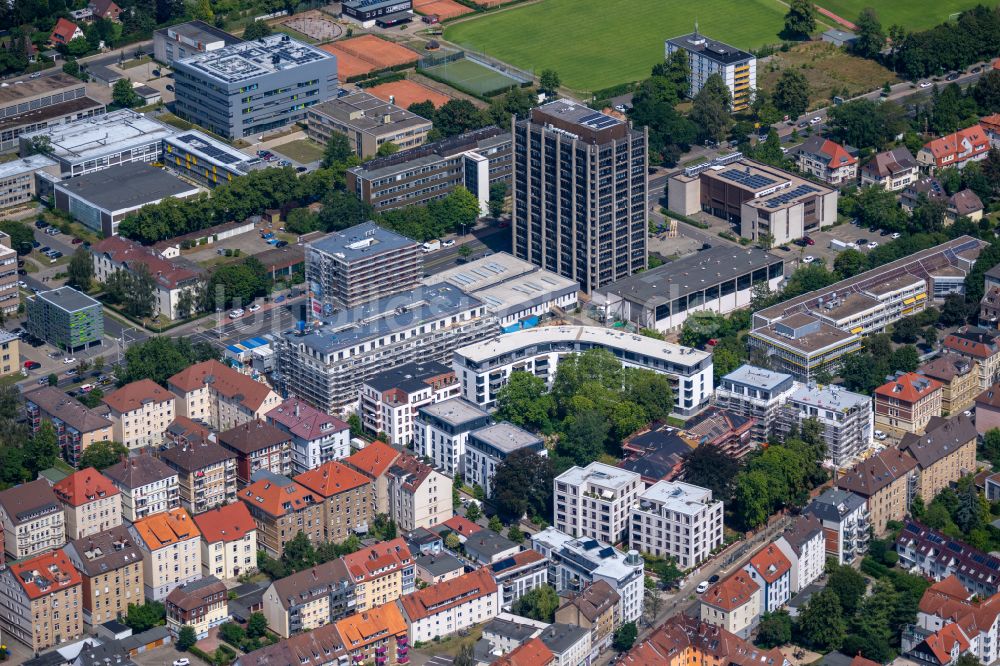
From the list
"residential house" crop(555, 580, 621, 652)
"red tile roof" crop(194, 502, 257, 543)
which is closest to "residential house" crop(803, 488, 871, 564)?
"residential house" crop(555, 580, 621, 652)

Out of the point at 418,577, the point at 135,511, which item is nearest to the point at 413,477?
the point at 418,577

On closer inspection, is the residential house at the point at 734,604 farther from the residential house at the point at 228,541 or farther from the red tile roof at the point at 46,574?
the red tile roof at the point at 46,574

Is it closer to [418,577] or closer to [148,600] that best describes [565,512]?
[418,577]

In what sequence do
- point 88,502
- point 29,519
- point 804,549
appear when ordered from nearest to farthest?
point 804,549 < point 29,519 < point 88,502

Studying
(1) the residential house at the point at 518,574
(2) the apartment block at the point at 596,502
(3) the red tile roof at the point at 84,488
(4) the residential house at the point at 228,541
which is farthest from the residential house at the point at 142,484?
(2) the apartment block at the point at 596,502

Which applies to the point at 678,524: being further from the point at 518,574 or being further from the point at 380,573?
the point at 380,573

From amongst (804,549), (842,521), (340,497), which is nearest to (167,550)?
(340,497)

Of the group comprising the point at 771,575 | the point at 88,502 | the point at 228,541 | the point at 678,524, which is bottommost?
the point at 771,575
